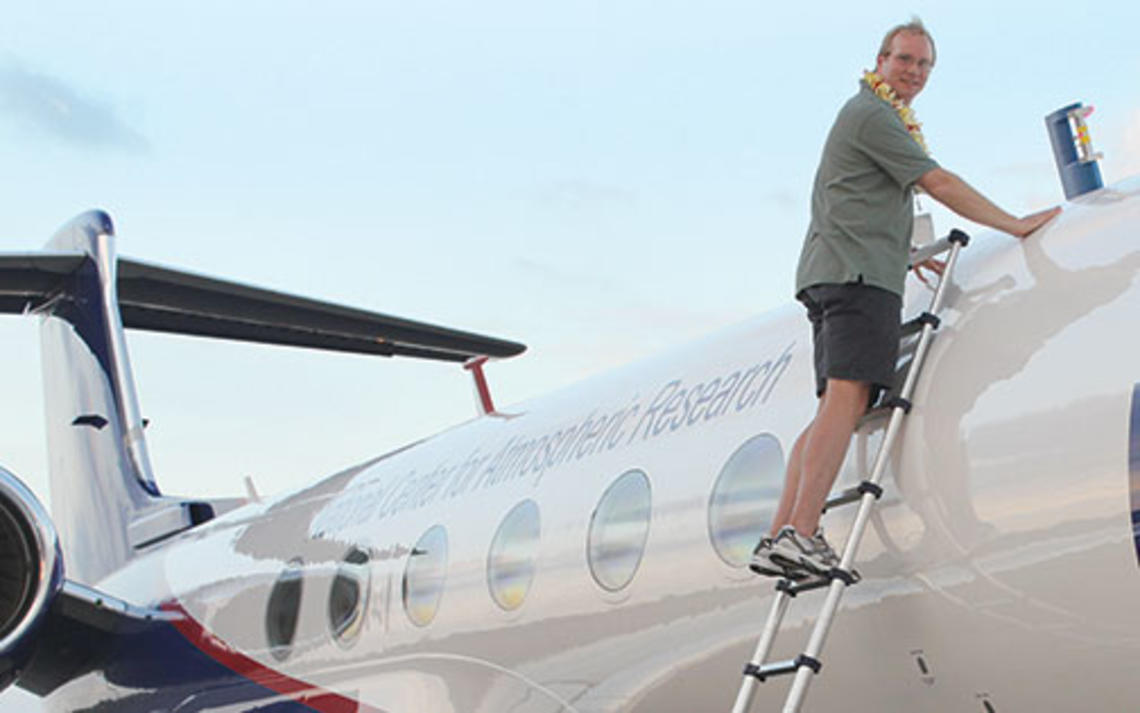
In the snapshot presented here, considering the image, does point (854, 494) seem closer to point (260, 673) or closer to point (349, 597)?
point (349, 597)

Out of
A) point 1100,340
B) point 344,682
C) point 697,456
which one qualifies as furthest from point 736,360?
point 344,682

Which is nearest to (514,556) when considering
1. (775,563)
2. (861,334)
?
(775,563)

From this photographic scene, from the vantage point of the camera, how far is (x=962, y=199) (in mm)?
4414

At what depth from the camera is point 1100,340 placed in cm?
391

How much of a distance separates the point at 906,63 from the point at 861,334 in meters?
0.95

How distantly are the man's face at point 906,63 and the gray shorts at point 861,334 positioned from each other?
736 mm

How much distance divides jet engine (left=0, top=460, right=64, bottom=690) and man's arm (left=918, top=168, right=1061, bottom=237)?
5695 mm

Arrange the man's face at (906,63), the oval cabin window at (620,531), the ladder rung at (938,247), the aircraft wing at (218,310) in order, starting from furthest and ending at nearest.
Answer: the aircraft wing at (218,310) → the oval cabin window at (620,531) → the ladder rung at (938,247) → the man's face at (906,63)

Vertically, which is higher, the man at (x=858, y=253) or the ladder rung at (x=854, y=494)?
the man at (x=858, y=253)

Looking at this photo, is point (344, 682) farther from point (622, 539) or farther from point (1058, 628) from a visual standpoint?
point (1058, 628)

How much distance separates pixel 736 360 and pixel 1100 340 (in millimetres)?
1852

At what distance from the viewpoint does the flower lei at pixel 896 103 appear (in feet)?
15.1

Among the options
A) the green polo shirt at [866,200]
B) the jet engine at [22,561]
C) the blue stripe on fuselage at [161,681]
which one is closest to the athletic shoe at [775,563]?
the green polo shirt at [866,200]

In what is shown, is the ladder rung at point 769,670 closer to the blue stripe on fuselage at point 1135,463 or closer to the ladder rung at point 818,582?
the ladder rung at point 818,582
